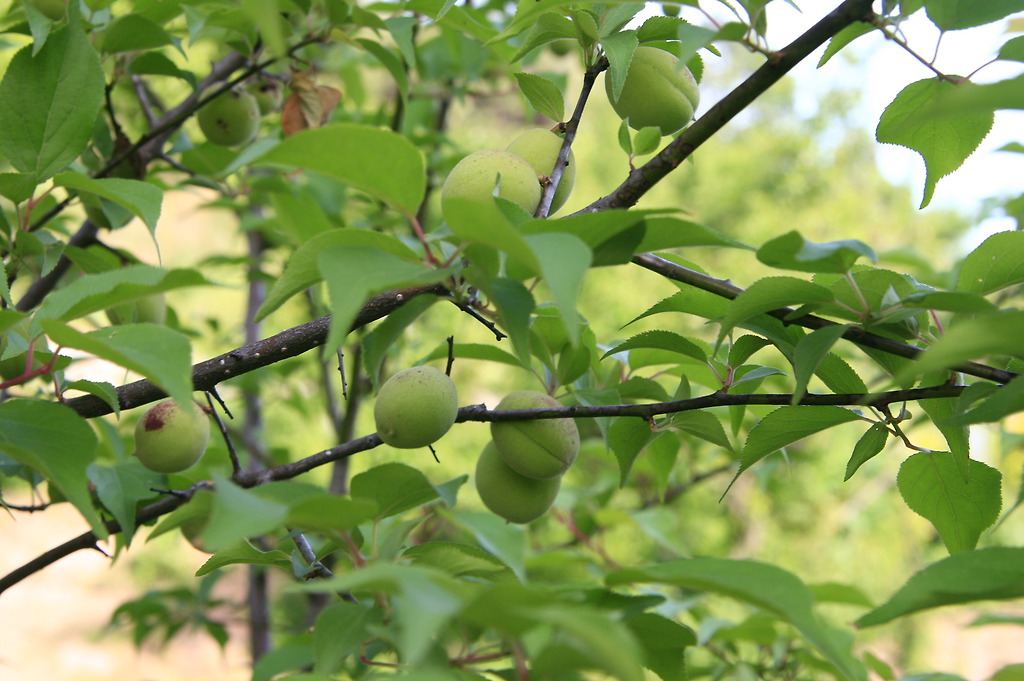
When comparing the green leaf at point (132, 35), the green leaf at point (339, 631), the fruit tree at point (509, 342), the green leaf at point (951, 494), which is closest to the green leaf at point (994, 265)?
the fruit tree at point (509, 342)

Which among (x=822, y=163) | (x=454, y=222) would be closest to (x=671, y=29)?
(x=454, y=222)

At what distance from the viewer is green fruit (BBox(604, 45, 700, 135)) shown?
0.49 metres

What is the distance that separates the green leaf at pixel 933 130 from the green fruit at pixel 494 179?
219mm

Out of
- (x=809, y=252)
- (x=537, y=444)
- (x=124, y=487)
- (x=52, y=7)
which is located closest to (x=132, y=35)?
(x=52, y=7)

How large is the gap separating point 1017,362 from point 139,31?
26.9 inches

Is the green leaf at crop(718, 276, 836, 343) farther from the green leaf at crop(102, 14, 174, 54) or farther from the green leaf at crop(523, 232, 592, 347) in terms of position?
the green leaf at crop(102, 14, 174, 54)

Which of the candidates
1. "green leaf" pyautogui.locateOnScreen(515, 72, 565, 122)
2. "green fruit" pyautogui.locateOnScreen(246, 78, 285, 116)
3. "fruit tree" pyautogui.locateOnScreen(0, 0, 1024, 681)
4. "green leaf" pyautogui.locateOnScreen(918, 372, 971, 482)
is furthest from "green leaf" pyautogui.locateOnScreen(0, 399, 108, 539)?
"green fruit" pyautogui.locateOnScreen(246, 78, 285, 116)

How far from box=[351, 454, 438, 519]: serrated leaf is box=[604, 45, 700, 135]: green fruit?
269mm

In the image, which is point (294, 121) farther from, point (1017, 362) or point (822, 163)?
point (822, 163)

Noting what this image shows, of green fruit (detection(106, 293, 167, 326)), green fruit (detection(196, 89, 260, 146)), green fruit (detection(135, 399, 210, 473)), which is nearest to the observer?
green fruit (detection(135, 399, 210, 473))

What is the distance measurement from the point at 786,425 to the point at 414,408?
22 cm

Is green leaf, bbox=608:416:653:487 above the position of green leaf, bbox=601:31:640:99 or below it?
below

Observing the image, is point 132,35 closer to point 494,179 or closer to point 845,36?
point 494,179

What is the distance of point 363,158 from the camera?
312 millimetres
